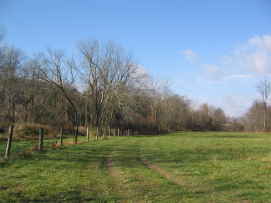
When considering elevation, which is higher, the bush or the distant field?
the bush

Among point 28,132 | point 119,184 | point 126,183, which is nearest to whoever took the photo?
point 119,184

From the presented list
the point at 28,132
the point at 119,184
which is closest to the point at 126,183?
the point at 119,184

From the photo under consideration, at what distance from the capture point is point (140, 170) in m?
10.8

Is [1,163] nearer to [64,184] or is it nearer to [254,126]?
[64,184]

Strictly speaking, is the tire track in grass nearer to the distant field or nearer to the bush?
the distant field

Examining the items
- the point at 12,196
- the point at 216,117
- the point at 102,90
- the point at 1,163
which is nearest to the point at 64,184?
the point at 12,196

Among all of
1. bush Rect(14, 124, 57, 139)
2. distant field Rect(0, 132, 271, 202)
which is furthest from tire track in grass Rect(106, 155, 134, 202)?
bush Rect(14, 124, 57, 139)

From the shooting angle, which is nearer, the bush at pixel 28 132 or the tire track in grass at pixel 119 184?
the tire track in grass at pixel 119 184

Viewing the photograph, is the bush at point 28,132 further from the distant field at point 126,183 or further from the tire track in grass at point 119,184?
the tire track in grass at point 119,184

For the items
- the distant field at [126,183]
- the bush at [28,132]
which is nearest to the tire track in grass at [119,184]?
the distant field at [126,183]

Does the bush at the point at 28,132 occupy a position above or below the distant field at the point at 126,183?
above

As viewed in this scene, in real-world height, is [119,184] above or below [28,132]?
below

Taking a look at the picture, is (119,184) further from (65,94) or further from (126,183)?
(65,94)

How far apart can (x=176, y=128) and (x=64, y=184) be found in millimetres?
76426
